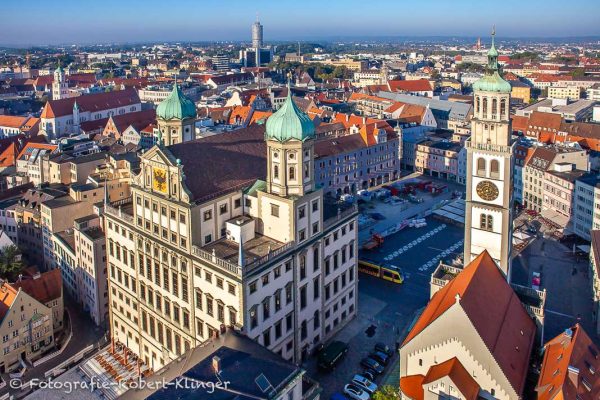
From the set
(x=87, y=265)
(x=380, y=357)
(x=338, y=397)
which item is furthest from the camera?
(x=87, y=265)

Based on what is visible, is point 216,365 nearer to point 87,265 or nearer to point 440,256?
point 87,265

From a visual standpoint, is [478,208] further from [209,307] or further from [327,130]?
[327,130]

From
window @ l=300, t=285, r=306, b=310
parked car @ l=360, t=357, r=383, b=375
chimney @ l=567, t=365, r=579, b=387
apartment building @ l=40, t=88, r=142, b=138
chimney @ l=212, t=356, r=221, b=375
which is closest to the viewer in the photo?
chimney @ l=212, t=356, r=221, b=375

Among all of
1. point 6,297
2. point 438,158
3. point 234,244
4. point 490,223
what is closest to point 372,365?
point 490,223

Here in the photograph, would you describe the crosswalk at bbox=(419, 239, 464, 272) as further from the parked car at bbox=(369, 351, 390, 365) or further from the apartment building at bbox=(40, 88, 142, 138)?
the apartment building at bbox=(40, 88, 142, 138)

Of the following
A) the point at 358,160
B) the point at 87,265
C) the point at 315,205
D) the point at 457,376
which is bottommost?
the point at 87,265

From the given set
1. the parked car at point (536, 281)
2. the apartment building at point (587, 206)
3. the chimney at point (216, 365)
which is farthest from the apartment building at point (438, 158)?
the chimney at point (216, 365)

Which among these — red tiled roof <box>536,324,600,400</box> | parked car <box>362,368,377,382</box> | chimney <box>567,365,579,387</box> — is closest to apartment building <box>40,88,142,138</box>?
parked car <box>362,368,377,382</box>
